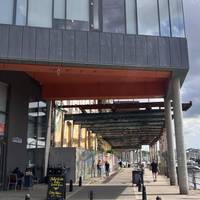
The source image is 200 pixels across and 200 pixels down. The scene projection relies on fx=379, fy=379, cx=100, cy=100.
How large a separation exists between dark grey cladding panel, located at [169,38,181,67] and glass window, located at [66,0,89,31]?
175 inches

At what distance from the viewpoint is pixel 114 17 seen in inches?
746

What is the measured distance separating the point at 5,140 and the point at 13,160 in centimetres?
151

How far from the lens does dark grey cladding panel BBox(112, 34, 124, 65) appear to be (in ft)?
60.6

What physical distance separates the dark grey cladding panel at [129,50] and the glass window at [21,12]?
16.5 ft

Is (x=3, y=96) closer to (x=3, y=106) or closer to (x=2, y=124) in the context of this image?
(x=3, y=106)

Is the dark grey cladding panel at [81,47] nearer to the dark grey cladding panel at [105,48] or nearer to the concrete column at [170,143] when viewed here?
the dark grey cladding panel at [105,48]

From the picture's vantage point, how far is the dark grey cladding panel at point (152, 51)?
1886cm

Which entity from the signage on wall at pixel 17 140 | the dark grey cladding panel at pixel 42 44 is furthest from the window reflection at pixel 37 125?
the dark grey cladding panel at pixel 42 44

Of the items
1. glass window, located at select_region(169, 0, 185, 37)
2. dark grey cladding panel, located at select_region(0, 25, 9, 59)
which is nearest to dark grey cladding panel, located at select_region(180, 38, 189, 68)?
glass window, located at select_region(169, 0, 185, 37)

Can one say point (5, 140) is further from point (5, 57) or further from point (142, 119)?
point (142, 119)

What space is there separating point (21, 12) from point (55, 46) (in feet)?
7.58

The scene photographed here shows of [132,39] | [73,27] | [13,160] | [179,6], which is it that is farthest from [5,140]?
[179,6]

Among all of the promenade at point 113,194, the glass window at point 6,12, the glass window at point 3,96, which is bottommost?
the promenade at point 113,194

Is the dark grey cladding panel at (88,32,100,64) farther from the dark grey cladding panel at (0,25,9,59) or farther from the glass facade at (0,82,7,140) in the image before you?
the glass facade at (0,82,7,140)
